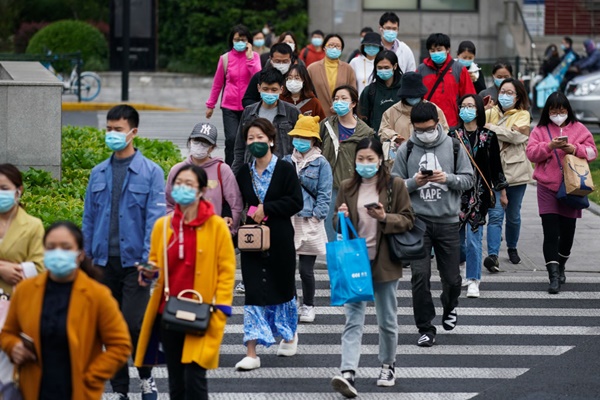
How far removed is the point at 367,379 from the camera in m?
9.38

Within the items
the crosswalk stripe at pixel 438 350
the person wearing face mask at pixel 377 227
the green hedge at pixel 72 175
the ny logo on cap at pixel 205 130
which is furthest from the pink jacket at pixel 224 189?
the green hedge at pixel 72 175

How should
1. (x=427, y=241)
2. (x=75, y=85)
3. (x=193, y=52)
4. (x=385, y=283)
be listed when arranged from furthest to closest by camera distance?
(x=193, y=52) → (x=75, y=85) → (x=427, y=241) → (x=385, y=283)

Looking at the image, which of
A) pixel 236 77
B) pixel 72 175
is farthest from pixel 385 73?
pixel 72 175

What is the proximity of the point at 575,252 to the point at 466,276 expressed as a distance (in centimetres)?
243

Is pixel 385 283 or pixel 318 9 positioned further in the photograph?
pixel 318 9

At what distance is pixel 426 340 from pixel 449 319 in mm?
417

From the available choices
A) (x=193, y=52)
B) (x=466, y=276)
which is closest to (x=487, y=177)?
(x=466, y=276)

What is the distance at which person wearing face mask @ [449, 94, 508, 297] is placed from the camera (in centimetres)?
1162

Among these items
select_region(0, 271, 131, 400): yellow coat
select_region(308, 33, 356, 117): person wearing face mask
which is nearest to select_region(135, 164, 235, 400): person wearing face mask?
select_region(0, 271, 131, 400): yellow coat

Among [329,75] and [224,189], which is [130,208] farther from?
[329,75]

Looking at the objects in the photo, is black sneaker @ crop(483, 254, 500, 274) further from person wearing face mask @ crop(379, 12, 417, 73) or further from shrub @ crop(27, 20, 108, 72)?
shrub @ crop(27, 20, 108, 72)

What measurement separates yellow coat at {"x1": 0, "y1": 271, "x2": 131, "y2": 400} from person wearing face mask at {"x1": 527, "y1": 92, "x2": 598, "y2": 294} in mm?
6459

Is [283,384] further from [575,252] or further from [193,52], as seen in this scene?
[193,52]

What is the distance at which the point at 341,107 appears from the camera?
11375mm
